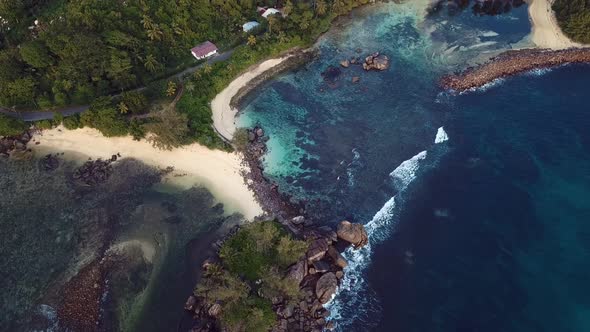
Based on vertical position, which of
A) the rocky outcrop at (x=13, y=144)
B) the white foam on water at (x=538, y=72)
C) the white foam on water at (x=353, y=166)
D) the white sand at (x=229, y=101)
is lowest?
the rocky outcrop at (x=13, y=144)

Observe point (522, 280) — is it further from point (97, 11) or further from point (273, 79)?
point (97, 11)

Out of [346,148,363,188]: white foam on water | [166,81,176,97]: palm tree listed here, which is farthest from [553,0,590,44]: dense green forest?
[166,81,176,97]: palm tree

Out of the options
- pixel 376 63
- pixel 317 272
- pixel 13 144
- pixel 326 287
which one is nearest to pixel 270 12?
pixel 376 63

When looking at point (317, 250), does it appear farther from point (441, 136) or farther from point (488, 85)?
point (488, 85)

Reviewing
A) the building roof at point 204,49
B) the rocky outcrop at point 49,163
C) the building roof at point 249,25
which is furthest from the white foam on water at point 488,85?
the rocky outcrop at point 49,163

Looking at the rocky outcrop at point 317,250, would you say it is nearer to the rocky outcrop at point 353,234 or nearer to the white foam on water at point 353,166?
the rocky outcrop at point 353,234

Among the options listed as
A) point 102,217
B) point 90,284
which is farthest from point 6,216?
point 90,284
